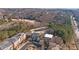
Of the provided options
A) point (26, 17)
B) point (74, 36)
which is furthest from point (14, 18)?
point (74, 36)

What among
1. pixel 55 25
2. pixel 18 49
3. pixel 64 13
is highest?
pixel 64 13

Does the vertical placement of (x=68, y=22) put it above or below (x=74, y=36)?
above

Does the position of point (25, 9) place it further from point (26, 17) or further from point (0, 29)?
point (0, 29)

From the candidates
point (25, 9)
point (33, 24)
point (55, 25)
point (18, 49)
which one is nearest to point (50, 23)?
point (55, 25)

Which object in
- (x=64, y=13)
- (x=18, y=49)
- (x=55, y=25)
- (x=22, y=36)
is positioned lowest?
(x=18, y=49)

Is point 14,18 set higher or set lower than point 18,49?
higher

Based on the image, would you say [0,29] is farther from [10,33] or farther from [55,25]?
[55,25]
